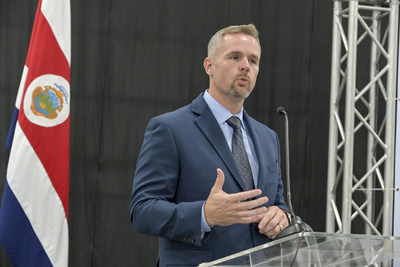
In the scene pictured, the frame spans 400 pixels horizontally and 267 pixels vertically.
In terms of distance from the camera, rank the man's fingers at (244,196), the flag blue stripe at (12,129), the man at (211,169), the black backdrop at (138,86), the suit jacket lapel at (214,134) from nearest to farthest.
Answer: the man's fingers at (244,196), the man at (211,169), the suit jacket lapel at (214,134), the flag blue stripe at (12,129), the black backdrop at (138,86)

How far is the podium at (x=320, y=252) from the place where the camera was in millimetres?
1104

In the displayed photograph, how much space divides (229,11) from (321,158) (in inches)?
58.9

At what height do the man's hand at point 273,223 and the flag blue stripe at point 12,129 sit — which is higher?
the flag blue stripe at point 12,129

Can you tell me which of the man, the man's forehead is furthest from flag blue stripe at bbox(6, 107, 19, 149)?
the man's forehead

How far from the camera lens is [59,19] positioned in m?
3.18

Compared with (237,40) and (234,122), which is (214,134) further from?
(237,40)

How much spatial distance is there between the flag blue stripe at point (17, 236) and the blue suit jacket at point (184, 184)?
1.56 m

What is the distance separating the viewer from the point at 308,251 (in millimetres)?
1188

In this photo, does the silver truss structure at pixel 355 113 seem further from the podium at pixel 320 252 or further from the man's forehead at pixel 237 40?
the podium at pixel 320 252

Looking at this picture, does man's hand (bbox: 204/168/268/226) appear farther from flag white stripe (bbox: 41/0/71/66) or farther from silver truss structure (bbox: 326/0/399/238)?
silver truss structure (bbox: 326/0/399/238)

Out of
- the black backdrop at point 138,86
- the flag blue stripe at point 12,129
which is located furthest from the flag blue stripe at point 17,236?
the black backdrop at point 138,86

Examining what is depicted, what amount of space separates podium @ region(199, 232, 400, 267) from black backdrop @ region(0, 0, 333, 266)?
9.97 ft

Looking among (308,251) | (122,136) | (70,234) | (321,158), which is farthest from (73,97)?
(308,251)

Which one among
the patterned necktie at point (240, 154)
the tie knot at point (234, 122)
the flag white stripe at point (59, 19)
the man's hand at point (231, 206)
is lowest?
the man's hand at point (231, 206)
